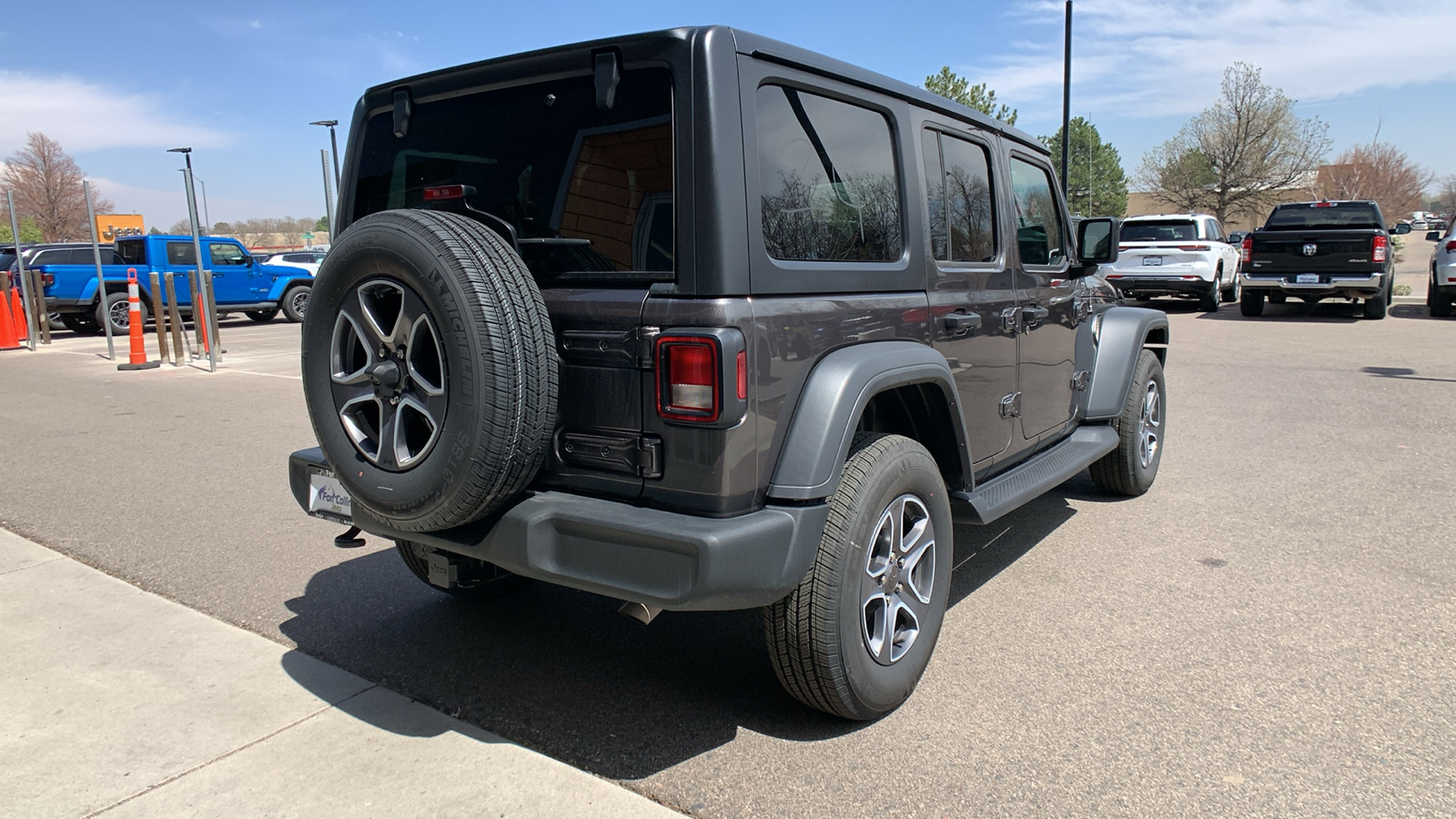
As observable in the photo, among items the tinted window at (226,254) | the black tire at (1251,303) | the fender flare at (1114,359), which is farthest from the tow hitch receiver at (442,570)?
the tinted window at (226,254)

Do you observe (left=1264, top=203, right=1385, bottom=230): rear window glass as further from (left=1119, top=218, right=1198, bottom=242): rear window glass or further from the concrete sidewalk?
the concrete sidewalk

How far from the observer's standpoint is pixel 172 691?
3217mm

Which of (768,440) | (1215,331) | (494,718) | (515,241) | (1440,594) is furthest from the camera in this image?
(1215,331)

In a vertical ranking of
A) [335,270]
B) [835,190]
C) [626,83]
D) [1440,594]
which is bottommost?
[1440,594]

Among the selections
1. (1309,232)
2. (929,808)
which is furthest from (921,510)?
(1309,232)

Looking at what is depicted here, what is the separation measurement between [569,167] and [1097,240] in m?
3.07

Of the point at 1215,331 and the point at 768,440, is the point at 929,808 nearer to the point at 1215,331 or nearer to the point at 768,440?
the point at 768,440

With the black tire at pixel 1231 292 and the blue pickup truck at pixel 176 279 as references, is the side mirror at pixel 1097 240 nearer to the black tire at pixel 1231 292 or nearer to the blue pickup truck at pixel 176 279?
the blue pickup truck at pixel 176 279

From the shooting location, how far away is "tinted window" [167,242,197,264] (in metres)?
18.9

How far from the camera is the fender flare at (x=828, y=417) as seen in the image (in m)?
2.62

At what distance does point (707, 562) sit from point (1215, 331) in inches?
562

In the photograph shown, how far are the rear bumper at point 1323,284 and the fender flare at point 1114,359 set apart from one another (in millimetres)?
11893

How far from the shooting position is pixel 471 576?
11.0 ft

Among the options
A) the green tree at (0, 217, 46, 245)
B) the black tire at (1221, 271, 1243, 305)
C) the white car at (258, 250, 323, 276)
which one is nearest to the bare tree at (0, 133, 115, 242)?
the green tree at (0, 217, 46, 245)
